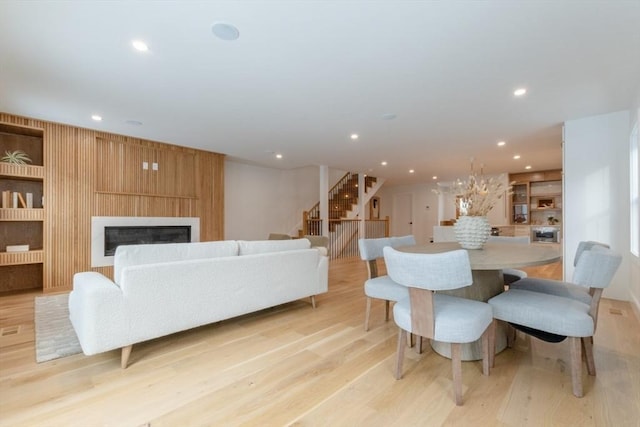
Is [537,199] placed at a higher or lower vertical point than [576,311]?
higher

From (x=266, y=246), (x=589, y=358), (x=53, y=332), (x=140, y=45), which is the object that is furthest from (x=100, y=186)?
(x=589, y=358)

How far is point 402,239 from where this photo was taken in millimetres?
3268

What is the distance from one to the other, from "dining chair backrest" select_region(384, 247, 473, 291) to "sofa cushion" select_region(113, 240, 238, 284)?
70.0 inches

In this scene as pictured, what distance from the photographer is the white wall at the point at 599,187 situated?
3854 millimetres

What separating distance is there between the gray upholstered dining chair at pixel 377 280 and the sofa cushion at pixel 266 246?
78 centimetres

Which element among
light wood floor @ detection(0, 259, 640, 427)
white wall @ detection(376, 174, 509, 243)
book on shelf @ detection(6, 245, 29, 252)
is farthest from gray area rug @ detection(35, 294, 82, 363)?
white wall @ detection(376, 174, 509, 243)

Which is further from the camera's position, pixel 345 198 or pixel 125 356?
pixel 345 198

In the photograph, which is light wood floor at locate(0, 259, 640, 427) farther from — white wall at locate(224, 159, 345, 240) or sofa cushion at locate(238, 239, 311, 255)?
white wall at locate(224, 159, 345, 240)

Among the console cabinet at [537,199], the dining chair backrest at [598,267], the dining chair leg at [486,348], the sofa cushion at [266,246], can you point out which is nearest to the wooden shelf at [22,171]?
the sofa cushion at [266,246]

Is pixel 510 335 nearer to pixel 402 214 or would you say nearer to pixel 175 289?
pixel 175 289

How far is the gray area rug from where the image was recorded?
90.3 inches

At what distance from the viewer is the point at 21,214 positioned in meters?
4.25

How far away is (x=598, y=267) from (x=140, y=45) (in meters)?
3.64

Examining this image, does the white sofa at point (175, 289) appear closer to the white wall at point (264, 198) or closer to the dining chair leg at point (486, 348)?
the dining chair leg at point (486, 348)
